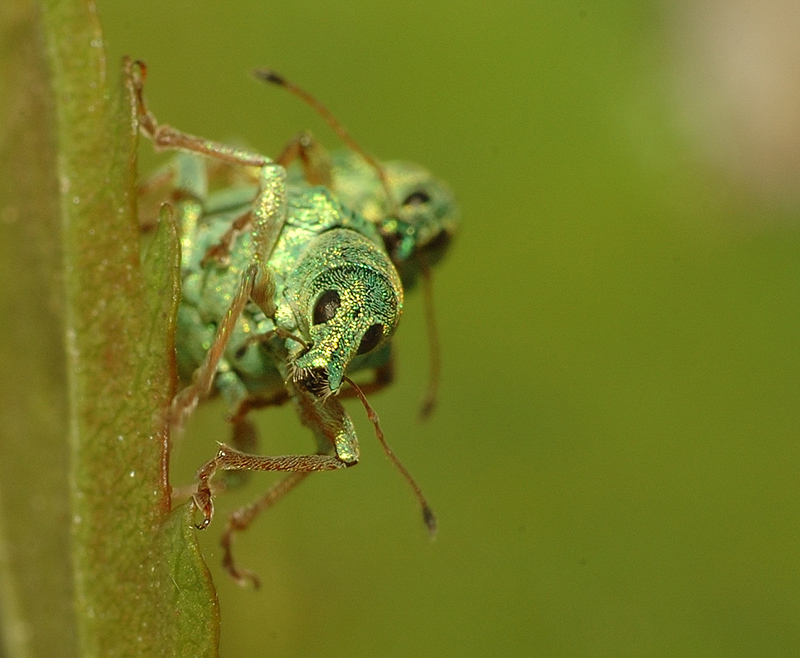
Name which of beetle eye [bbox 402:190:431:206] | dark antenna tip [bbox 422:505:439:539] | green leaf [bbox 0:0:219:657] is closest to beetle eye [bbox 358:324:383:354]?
dark antenna tip [bbox 422:505:439:539]

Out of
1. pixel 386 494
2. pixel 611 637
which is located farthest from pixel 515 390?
pixel 611 637

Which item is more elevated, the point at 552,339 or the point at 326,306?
the point at 326,306

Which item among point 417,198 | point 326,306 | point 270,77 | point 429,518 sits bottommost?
point 429,518

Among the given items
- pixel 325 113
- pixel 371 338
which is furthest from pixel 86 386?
pixel 325 113

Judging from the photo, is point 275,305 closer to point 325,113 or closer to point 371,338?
point 371,338

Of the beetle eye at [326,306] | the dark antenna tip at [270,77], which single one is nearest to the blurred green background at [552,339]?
the dark antenna tip at [270,77]

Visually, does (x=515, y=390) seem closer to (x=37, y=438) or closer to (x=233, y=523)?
(x=233, y=523)

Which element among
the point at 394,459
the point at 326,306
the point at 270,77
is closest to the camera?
the point at 326,306
